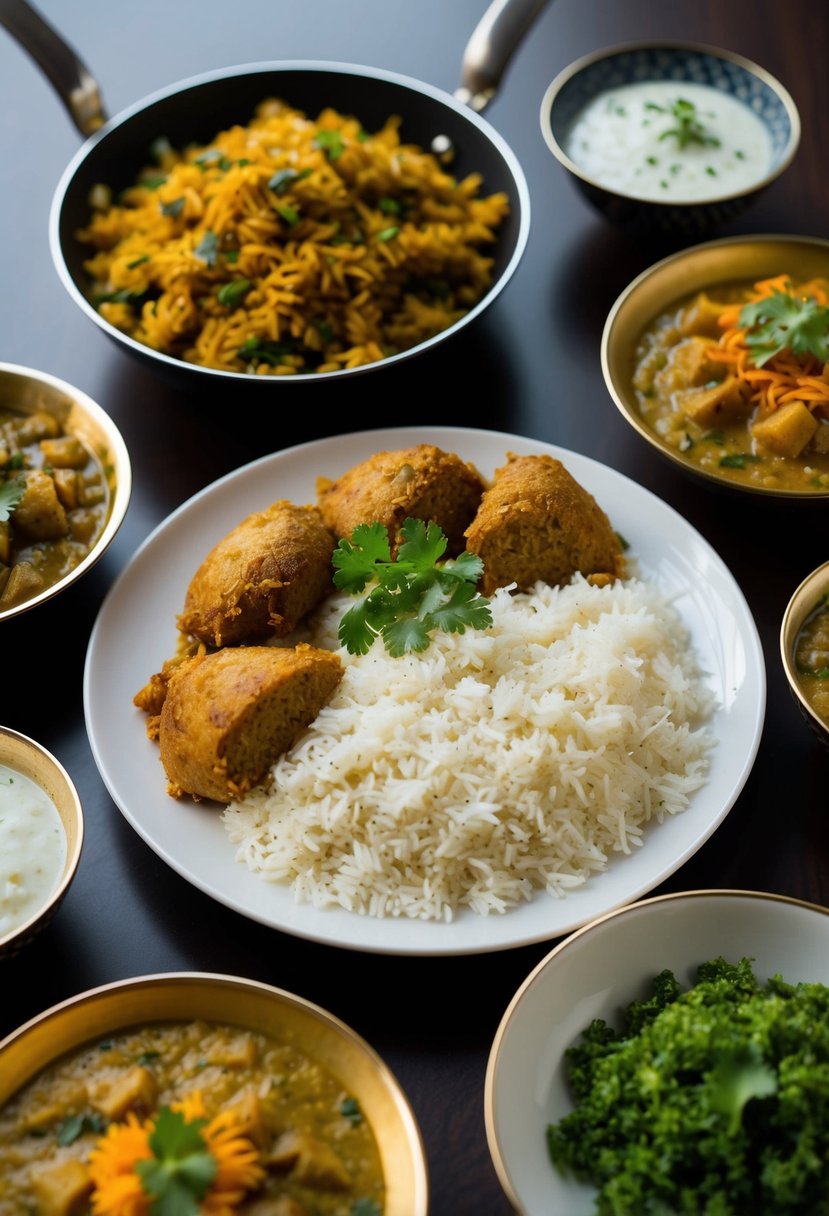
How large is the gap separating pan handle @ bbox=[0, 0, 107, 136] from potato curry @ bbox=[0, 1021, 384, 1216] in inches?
122

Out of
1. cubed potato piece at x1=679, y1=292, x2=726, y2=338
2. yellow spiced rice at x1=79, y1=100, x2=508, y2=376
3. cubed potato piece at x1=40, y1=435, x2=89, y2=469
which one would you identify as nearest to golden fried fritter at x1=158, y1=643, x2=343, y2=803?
cubed potato piece at x1=40, y1=435, x2=89, y2=469

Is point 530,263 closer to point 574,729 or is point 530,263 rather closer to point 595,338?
point 595,338

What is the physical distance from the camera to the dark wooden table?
2.55m

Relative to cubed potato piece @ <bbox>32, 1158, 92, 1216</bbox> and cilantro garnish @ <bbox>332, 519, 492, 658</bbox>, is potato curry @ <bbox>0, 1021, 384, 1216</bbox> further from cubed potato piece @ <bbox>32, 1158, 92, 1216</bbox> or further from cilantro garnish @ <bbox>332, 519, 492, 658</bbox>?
cilantro garnish @ <bbox>332, 519, 492, 658</bbox>

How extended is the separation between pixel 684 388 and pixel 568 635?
1.09m

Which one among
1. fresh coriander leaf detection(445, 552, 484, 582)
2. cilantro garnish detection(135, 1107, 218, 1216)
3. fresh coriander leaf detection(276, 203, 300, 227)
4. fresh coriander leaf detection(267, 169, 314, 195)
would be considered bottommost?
cilantro garnish detection(135, 1107, 218, 1216)

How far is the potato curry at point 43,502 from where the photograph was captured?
3125 millimetres

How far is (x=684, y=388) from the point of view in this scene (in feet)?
11.8

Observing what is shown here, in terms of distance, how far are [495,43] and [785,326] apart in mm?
1463

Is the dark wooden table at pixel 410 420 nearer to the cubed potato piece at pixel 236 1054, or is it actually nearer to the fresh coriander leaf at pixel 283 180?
the cubed potato piece at pixel 236 1054

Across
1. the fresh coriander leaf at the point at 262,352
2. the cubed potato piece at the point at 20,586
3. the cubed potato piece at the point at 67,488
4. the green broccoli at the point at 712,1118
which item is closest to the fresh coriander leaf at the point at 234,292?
the fresh coriander leaf at the point at 262,352

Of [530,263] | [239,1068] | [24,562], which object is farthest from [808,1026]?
[530,263]

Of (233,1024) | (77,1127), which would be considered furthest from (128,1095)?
(233,1024)

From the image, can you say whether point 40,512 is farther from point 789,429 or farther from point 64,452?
point 789,429
